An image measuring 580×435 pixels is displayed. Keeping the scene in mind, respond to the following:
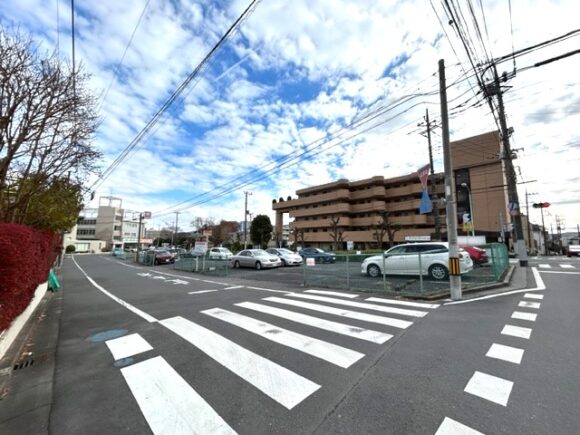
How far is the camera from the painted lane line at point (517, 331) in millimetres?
4754

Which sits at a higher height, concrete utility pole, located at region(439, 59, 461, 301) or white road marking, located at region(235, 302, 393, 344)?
concrete utility pole, located at region(439, 59, 461, 301)

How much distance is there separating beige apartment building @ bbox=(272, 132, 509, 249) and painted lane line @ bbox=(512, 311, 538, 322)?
3214 centimetres

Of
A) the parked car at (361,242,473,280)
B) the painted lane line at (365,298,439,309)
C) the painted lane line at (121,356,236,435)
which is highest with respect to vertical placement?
the parked car at (361,242,473,280)

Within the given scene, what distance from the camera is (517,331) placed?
497 cm

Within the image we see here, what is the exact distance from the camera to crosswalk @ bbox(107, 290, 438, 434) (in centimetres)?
285

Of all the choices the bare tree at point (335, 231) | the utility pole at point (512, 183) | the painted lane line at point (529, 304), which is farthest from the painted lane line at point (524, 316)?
the bare tree at point (335, 231)

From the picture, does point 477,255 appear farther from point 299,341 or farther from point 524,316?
point 299,341

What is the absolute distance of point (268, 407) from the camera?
9.22ft

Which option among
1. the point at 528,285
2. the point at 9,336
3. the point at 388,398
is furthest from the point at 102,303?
the point at 528,285

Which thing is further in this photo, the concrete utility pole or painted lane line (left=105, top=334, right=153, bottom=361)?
the concrete utility pole

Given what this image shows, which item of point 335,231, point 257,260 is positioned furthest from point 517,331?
point 335,231

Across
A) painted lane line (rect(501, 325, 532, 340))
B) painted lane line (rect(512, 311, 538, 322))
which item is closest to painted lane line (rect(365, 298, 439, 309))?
painted lane line (rect(512, 311, 538, 322))

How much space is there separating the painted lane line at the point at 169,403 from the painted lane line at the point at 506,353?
12.4 feet

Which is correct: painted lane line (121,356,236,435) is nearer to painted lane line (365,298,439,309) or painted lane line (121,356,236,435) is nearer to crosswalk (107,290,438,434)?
crosswalk (107,290,438,434)
